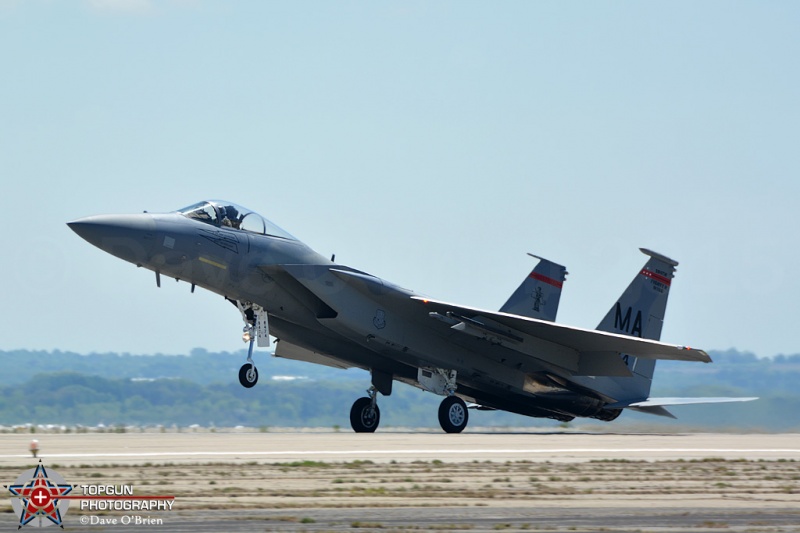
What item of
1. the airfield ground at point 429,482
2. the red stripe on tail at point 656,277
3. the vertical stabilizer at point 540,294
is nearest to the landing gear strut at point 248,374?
the airfield ground at point 429,482

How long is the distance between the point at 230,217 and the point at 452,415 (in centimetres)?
476

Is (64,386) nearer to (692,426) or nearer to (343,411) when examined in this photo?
(343,411)

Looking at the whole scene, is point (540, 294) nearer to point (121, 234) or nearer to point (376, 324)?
point (376, 324)

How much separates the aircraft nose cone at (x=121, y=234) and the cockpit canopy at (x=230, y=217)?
0.90 m

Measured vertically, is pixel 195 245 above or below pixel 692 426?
above

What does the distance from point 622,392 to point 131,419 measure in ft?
76.1

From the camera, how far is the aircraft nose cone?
15117mm

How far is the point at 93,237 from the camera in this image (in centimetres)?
1512

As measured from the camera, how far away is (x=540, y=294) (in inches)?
760

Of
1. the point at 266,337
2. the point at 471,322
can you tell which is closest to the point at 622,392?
the point at 471,322

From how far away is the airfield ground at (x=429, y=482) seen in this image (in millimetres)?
8234

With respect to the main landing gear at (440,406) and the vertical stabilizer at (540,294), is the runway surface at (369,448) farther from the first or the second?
the vertical stabilizer at (540,294)

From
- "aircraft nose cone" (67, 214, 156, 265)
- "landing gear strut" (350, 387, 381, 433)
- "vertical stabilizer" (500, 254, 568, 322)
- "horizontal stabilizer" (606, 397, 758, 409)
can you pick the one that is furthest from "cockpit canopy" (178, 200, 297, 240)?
"horizontal stabilizer" (606, 397, 758, 409)

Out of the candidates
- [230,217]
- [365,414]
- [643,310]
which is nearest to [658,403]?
[643,310]
